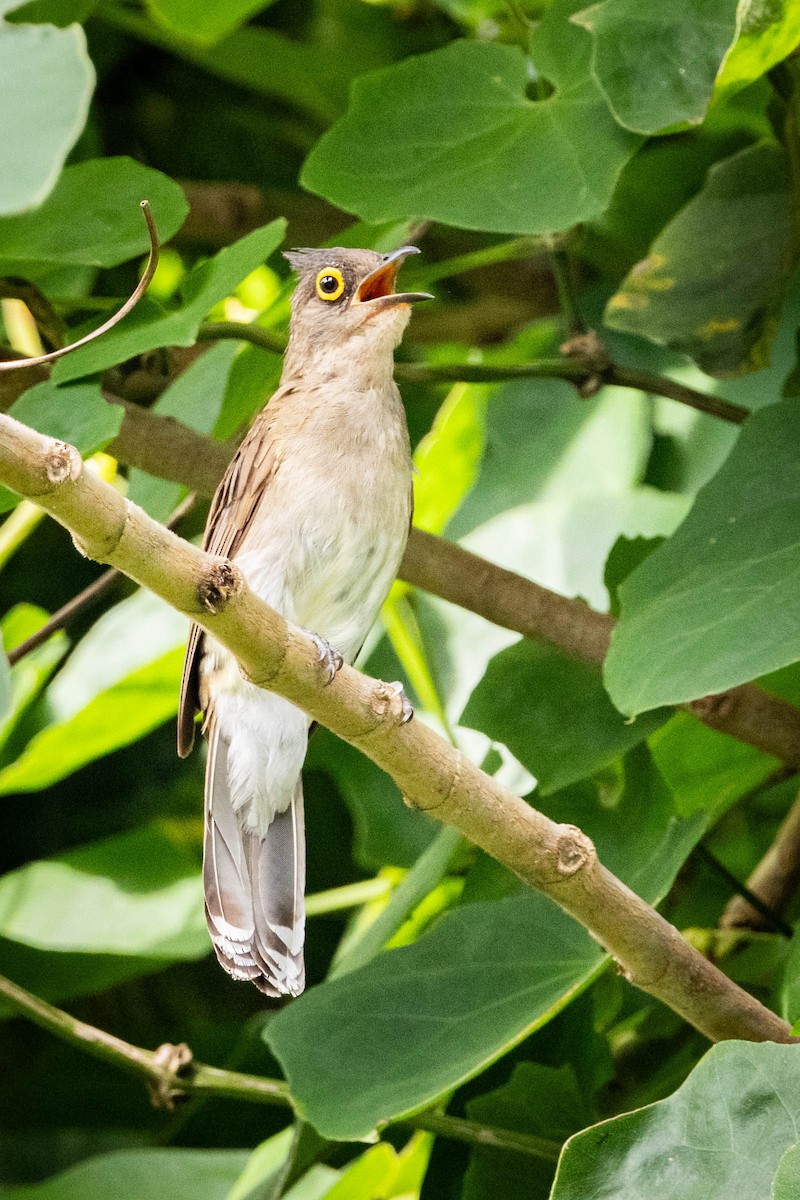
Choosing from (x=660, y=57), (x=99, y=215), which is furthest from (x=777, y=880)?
(x=99, y=215)

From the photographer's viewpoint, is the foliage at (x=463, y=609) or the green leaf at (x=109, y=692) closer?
the foliage at (x=463, y=609)

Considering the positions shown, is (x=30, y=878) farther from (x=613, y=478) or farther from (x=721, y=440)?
(x=721, y=440)

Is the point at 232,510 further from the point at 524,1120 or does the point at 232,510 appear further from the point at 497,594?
the point at 524,1120

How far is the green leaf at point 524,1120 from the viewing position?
9.29ft

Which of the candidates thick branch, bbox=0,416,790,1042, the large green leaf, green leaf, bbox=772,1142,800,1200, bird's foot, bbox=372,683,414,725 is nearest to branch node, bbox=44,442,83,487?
thick branch, bbox=0,416,790,1042

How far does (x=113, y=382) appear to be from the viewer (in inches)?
135

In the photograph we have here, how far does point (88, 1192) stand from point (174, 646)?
1.23m

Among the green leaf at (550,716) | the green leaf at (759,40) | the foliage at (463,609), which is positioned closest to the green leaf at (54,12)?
the foliage at (463,609)

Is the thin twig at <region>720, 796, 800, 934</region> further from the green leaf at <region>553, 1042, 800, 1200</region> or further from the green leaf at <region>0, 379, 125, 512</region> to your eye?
the green leaf at <region>0, 379, 125, 512</region>

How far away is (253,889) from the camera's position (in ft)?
10.6

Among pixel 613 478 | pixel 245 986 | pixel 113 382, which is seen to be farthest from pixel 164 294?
pixel 245 986

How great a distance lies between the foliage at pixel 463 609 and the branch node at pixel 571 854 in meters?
0.30

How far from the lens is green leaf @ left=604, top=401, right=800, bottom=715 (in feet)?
7.89

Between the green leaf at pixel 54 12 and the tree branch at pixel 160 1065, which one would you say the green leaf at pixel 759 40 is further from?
the tree branch at pixel 160 1065
